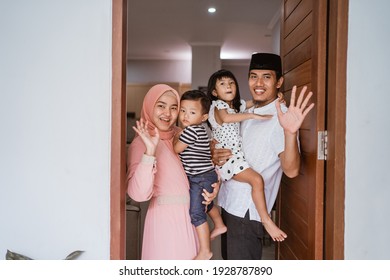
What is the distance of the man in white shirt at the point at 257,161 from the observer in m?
1.78

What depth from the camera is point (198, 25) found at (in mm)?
5719

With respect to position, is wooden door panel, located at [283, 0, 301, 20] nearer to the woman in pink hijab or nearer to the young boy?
the young boy

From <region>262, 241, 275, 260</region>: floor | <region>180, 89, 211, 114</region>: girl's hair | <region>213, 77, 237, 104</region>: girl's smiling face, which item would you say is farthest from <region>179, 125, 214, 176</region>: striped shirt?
<region>262, 241, 275, 260</region>: floor

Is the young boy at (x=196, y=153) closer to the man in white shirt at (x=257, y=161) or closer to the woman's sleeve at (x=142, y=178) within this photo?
the man in white shirt at (x=257, y=161)

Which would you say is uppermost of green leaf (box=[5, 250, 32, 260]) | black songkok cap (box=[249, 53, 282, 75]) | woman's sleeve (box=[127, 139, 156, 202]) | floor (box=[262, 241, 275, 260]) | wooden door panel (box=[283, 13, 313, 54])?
wooden door panel (box=[283, 13, 313, 54])

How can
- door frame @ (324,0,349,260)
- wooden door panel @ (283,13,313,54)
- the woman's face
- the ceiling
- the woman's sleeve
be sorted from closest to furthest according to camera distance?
door frame @ (324,0,349,260) → the woman's sleeve → wooden door panel @ (283,13,313,54) → the woman's face → the ceiling

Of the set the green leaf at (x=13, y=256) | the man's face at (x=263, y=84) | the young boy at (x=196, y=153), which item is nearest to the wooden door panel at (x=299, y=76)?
the man's face at (x=263, y=84)

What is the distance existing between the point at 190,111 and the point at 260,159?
43 centimetres

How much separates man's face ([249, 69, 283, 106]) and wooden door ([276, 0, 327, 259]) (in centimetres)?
12

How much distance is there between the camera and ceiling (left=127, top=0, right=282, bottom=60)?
15.5 feet

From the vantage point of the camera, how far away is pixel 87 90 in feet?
4.75

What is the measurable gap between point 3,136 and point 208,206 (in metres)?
1.03

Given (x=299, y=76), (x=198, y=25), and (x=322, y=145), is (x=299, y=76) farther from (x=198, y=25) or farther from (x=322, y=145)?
(x=198, y=25)

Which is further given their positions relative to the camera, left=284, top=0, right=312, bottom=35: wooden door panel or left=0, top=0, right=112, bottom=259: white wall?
left=284, top=0, right=312, bottom=35: wooden door panel
